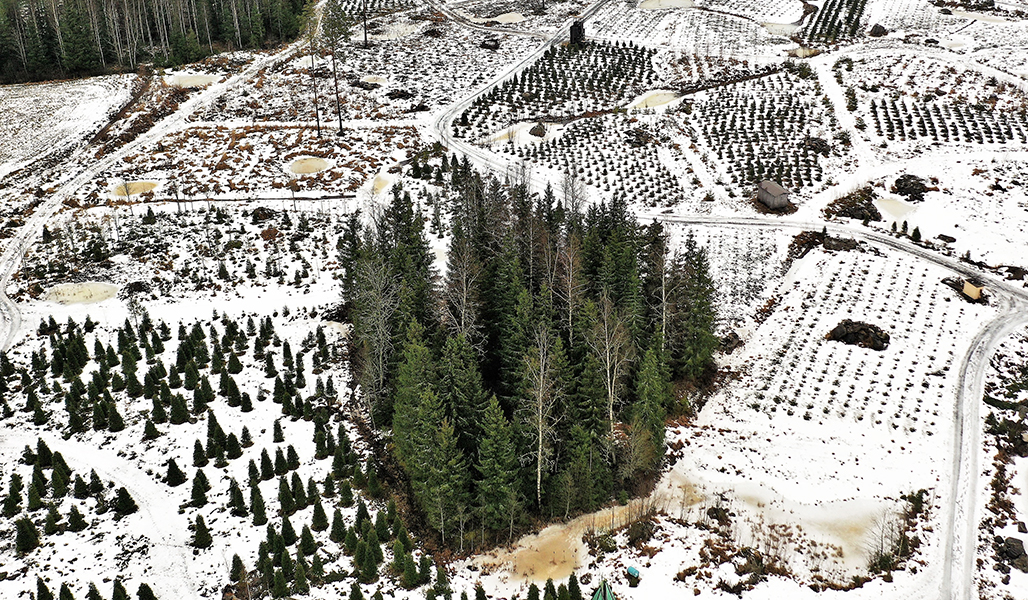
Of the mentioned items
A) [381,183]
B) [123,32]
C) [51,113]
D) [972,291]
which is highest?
[123,32]

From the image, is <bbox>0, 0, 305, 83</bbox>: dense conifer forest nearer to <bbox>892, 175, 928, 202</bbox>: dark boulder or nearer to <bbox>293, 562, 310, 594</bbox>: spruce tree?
<bbox>892, 175, 928, 202</bbox>: dark boulder

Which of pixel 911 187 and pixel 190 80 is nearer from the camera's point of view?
pixel 911 187

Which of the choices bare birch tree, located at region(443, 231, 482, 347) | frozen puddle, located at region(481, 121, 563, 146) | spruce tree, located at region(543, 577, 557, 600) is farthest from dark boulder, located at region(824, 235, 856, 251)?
spruce tree, located at region(543, 577, 557, 600)

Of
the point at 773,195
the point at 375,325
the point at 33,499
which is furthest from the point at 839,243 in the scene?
the point at 33,499

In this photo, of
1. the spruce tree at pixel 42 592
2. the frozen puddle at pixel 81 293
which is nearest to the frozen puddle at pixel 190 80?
the frozen puddle at pixel 81 293

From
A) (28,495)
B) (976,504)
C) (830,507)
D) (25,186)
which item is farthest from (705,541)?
(25,186)

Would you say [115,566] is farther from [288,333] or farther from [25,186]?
[25,186]

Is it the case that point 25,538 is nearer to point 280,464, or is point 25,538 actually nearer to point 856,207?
point 280,464

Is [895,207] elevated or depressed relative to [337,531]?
elevated
